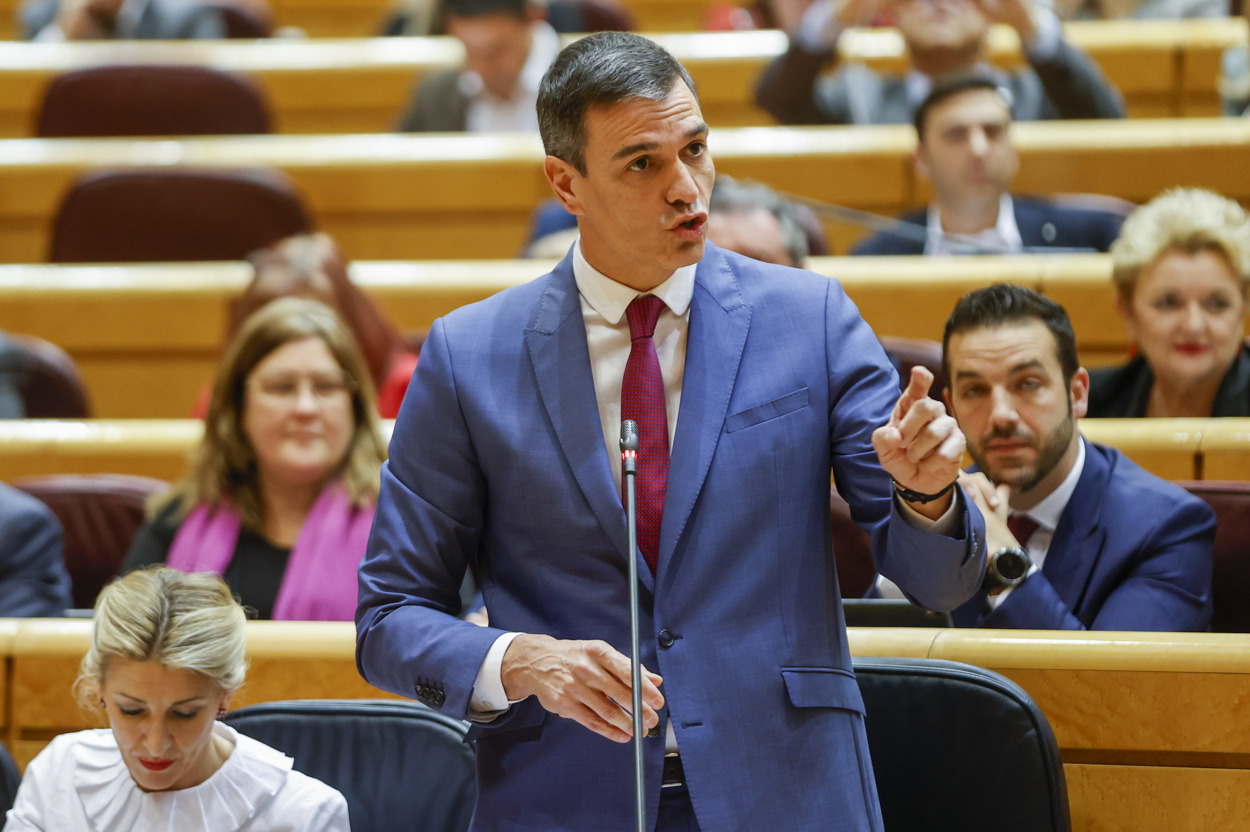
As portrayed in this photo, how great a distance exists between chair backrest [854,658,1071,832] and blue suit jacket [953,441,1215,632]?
176mm

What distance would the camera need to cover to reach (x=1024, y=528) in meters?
1.27

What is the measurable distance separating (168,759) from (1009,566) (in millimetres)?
628

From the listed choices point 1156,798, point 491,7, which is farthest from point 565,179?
point 491,7

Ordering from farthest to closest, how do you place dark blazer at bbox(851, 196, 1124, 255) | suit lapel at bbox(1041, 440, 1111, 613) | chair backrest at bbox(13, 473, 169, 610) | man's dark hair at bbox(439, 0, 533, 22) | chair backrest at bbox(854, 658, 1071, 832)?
man's dark hair at bbox(439, 0, 533, 22)
dark blazer at bbox(851, 196, 1124, 255)
chair backrest at bbox(13, 473, 169, 610)
suit lapel at bbox(1041, 440, 1111, 613)
chair backrest at bbox(854, 658, 1071, 832)

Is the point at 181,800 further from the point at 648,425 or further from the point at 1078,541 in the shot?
the point at 1078,541

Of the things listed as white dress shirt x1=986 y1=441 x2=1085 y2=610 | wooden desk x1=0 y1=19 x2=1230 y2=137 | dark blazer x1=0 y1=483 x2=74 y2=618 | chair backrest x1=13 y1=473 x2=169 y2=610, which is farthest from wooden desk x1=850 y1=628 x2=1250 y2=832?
wooden desk x1=0 y1=19 x2=1230 y2=137

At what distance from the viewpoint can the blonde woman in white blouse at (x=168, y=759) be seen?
40.6 inches

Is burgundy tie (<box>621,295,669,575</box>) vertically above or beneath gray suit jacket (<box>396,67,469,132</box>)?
beneath

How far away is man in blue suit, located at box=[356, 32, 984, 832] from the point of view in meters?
0.77

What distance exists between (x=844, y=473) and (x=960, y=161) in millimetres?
1390

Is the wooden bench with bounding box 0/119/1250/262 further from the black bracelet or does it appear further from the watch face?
the black bracelet

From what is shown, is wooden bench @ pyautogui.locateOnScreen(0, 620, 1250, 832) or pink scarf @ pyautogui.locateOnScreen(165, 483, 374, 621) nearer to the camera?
wooden bench @ pyautogui.locateOnScreen(0, 620, 1250, 832)

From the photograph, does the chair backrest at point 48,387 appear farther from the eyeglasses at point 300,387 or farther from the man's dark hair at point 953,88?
the man's dark hair at point 953,88

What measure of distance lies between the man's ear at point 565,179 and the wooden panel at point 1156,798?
1.72ft
